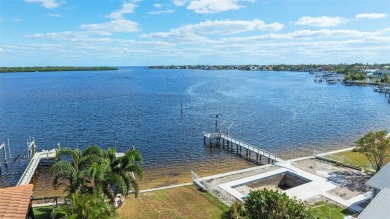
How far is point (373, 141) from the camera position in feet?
100

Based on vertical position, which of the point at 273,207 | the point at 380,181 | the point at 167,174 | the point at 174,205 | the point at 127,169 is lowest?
the point at 167,174

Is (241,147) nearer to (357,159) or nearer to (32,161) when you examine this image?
(357,159)

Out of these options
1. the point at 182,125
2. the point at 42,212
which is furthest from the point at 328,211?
the point at 182,125

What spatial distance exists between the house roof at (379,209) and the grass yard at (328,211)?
543 centimetres

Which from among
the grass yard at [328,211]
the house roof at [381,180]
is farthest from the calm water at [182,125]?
the house roof at [381,180]

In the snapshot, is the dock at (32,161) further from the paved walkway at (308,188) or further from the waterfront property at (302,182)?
the paved walkway at (308,188)

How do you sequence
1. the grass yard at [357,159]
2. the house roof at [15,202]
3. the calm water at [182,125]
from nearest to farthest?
the house roof at [15,202], the grass yard at [357,159], the calm water at [182,125]

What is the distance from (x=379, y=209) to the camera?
669 inches

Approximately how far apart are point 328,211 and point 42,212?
22.6 metres

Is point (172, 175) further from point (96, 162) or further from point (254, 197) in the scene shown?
point (254, 197)

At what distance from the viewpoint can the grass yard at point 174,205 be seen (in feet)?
78.0

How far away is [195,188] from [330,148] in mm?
28700

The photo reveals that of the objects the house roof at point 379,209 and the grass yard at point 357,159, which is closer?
the house roof at point 379,209

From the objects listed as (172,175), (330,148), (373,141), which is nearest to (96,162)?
(172,175)
